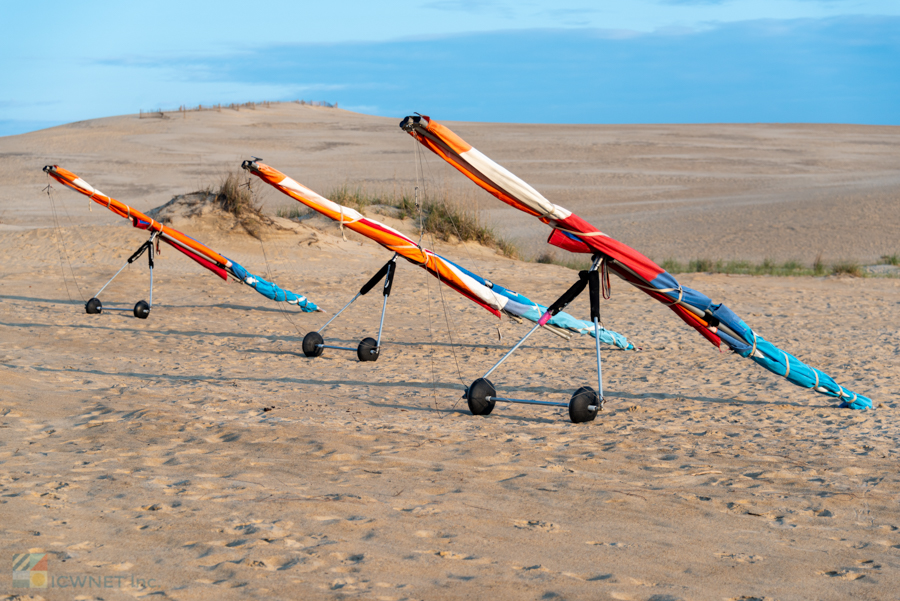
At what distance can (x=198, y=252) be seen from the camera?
12.0m

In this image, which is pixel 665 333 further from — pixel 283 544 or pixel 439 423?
pixel 283 544

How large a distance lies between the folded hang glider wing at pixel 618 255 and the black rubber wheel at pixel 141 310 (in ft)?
22.8

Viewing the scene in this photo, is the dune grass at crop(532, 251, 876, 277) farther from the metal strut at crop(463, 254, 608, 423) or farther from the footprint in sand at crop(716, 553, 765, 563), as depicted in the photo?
the footprint in sand at crop(716, 553, 765, 563)

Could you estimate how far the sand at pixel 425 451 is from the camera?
3.89 metres

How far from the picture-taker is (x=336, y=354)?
1015 centimetres

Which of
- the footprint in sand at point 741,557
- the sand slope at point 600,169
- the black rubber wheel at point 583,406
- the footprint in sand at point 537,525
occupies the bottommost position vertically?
the footprint in sand at point 741,557

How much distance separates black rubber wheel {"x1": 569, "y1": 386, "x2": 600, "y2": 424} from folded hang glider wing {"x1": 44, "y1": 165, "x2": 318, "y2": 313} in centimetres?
647

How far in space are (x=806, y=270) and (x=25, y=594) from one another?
58.6ft

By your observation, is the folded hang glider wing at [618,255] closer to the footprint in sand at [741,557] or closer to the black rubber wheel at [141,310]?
the footprint in sand at [741,557]

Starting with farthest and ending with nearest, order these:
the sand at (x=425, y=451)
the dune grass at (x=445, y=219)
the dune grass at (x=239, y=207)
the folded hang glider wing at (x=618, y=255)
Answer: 1. the dune grass at (x=445, y=219)
2. the dune grass at (x=239, y=207)
3. the folded hang glider wing at (x=618, y=255)
4. the sand at (x=425, y=451)

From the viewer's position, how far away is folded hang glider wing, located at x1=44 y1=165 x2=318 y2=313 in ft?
38.5

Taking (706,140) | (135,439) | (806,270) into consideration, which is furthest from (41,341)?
(706,140)

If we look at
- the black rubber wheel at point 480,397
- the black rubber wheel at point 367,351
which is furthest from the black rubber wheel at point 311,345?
the black rubber wheel at point 480,397

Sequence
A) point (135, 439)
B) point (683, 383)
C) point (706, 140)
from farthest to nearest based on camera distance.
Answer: point (706, 140)
point (683, 383)
point (135, 439)
